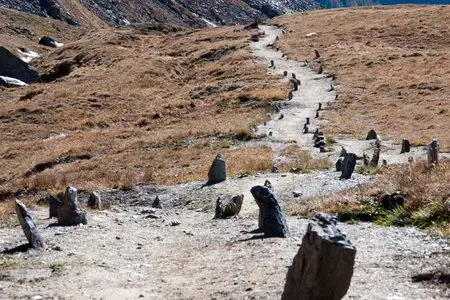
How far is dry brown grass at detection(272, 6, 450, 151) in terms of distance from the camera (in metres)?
38.6

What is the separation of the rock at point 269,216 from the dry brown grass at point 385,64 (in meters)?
18.0

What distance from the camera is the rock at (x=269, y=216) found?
12148 millimetres

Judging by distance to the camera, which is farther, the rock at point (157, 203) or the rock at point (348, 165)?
the rock at point (348, 165)

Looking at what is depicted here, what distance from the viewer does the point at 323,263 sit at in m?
6.70

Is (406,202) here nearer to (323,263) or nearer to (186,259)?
(186,259)

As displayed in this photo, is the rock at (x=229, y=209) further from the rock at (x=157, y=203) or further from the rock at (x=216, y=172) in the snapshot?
the rock at (x=216, y=172)

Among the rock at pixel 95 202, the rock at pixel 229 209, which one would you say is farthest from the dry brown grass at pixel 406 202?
the rock at pixel 95 202

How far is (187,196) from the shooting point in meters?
20.7

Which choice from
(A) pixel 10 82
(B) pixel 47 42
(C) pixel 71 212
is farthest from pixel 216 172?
(B) pixel 47 42

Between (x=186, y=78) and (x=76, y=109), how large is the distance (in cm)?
1897

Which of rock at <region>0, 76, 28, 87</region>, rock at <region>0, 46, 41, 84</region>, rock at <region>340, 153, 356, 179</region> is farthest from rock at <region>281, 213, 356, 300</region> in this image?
rock at <region>0, 46, 41, 84</region>

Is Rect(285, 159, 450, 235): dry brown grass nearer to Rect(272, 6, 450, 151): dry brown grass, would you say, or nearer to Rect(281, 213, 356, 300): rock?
Rect(281, 213, 356, 300): rock

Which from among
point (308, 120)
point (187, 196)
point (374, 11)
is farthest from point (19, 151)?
point (374, 11)

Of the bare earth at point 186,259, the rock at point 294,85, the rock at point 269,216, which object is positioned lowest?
the bare earth at point 186,259
